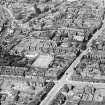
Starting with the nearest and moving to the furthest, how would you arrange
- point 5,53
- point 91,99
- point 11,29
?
point 91,99
point 5,53
point 11,29

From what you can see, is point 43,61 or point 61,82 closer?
point 61,82

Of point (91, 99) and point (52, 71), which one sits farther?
point (52, 71)

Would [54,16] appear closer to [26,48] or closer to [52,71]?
[26,48]

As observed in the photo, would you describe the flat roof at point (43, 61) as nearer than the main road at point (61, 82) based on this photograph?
No

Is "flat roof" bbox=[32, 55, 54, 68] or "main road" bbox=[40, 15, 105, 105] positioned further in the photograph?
"flat roof" bbox=[32, 55, 54, 68]

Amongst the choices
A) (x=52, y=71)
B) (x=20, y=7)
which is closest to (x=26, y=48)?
(x=52, y=71)

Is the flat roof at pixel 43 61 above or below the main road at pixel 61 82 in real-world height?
above

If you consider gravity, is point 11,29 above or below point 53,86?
above

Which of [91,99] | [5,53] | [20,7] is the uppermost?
[20,7]

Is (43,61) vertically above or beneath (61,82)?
above

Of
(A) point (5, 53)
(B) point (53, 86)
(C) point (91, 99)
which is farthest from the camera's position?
(A) point (5, 53)

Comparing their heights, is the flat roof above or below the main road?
above
